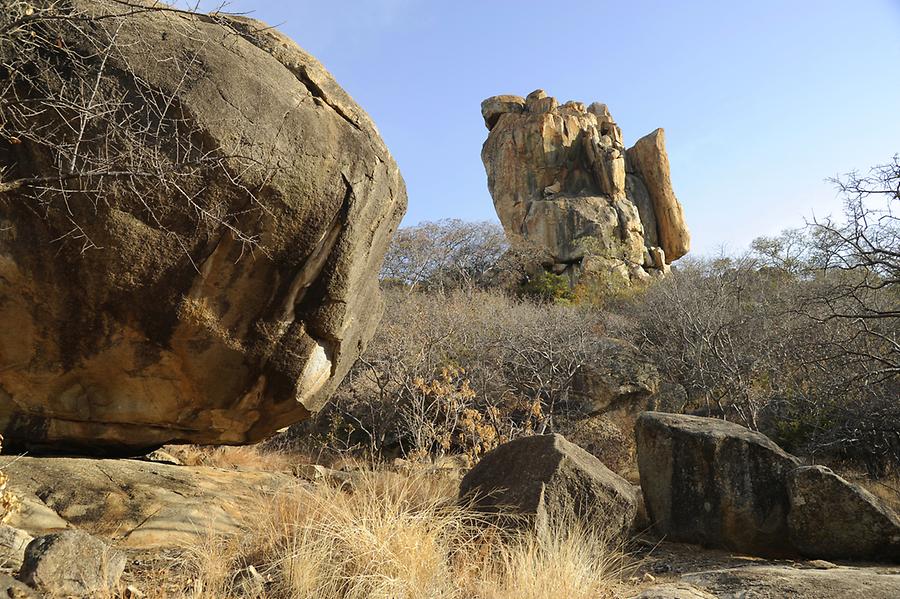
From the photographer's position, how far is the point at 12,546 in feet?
11.8

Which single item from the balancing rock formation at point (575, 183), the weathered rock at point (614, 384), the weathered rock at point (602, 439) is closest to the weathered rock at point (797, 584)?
the weathered rock at point (602, 439)

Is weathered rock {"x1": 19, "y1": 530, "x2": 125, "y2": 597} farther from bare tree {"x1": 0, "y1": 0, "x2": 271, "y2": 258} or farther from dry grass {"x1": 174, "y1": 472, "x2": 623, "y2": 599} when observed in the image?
bare tree {"x1": 0, "y1": 0, "x2": 271, "y2": 258}

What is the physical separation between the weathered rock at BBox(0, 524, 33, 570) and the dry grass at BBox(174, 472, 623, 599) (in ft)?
2.67

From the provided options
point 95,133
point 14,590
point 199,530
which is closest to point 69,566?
point 14,590

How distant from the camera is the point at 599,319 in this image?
18422 millimetres

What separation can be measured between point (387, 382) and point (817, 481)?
7629 millimetres

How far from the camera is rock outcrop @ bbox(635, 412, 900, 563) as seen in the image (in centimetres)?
612

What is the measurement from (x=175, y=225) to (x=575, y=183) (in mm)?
27509

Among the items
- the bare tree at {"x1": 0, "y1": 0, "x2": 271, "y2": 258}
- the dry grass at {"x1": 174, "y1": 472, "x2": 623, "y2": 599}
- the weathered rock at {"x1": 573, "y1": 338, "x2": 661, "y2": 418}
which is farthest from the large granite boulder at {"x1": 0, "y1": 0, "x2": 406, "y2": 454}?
the weathered rock at {"x1": 573, "y1": 338, "x2": 661, "y2": 418}

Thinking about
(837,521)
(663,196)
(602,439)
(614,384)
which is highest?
(663,196)

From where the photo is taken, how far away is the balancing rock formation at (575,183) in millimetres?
28484

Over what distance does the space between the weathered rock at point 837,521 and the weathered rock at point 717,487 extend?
19cm

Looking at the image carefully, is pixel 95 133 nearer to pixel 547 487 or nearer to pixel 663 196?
pixel 547 487

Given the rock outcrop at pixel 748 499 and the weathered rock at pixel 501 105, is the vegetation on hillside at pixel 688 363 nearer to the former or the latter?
the rock outcrop at pixel 748 499
